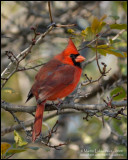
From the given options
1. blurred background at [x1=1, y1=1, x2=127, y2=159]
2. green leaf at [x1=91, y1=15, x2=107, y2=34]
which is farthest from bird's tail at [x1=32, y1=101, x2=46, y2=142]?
blurred background at [x1=1, y1=1, x2=127, y2=159]

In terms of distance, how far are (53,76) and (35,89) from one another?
8.9 inches

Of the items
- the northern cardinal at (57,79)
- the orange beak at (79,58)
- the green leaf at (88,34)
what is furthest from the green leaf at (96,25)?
the orange beak at (79,58)

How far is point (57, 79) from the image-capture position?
2.80m

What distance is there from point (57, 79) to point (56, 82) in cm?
4

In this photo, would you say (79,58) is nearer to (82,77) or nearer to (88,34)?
(88,34)

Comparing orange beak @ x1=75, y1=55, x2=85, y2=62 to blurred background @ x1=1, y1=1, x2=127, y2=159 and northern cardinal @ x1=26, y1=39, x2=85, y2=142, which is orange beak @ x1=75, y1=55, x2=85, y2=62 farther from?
blurred background @ x1=1, y1=1, x2=127, y2=159

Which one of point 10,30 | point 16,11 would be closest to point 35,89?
point 10,30

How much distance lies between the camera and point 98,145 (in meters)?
3.82

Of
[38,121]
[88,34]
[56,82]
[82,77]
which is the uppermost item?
[88,34]

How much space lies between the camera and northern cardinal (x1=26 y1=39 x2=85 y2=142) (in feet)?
8.55

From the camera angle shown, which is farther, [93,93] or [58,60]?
[93,93]

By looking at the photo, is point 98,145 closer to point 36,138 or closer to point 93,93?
point 93,93

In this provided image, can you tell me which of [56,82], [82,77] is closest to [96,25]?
[56,82]

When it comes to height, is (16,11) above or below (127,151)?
above
